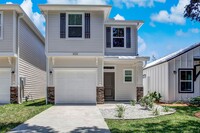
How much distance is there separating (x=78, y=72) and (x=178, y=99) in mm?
7369

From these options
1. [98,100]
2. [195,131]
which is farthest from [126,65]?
[195,131]

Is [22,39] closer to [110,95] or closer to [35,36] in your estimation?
[35,36]

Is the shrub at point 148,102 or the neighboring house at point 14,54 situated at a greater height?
the neighboring house at point 14,54

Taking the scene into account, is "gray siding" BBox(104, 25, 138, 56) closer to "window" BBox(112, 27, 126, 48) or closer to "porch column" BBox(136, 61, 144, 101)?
"window" BBox(112, 27, 126, 48)

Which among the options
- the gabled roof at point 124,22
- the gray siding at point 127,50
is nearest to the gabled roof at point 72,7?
the gabled roof at point 124,22

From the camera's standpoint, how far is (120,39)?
1922 cm

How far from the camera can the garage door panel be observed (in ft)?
54.9

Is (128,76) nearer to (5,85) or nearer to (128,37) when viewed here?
(128,37)

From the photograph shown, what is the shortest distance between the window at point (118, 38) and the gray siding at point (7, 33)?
24.3 ft

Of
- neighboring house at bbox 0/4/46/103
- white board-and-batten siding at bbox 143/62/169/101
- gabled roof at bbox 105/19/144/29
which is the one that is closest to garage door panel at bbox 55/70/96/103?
neighboring house at bbox 0/4/46/103

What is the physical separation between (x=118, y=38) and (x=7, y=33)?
314 inches

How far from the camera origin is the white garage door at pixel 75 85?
16.7 m

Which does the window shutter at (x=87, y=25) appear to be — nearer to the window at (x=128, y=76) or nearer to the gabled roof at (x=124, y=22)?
the gabled roof at (x=124, y=22)

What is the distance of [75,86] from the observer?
16.8 m
